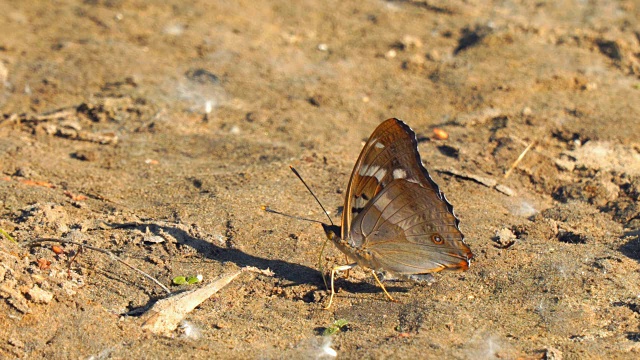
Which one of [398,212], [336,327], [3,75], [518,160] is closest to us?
[336,327]

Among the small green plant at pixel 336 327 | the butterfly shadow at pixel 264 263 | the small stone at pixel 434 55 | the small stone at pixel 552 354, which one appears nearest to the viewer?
the small stone at pixel 552 354

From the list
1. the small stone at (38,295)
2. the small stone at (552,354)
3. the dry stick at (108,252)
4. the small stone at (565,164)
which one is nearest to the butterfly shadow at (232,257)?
the dry stick at (108,252)

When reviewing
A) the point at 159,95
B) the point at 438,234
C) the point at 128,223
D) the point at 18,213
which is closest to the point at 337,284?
the point at 438,234

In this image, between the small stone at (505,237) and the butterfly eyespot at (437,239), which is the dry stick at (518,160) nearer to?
the small stone at (505,237)

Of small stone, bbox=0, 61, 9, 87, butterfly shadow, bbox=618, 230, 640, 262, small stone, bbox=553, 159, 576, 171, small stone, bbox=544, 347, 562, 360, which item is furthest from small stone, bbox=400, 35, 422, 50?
small stone, bbox=544, 347, 562, 360

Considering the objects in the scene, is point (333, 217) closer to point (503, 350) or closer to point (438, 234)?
point (438, 234)

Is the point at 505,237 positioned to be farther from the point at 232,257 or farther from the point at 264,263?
the point at 232,257

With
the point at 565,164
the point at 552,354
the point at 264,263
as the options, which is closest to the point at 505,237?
the point at 552,354

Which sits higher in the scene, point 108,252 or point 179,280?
point 108,252

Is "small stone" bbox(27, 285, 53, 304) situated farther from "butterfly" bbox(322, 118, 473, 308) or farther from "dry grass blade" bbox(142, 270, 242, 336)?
"butterfly" bbox(322, 118, 473, 308)
